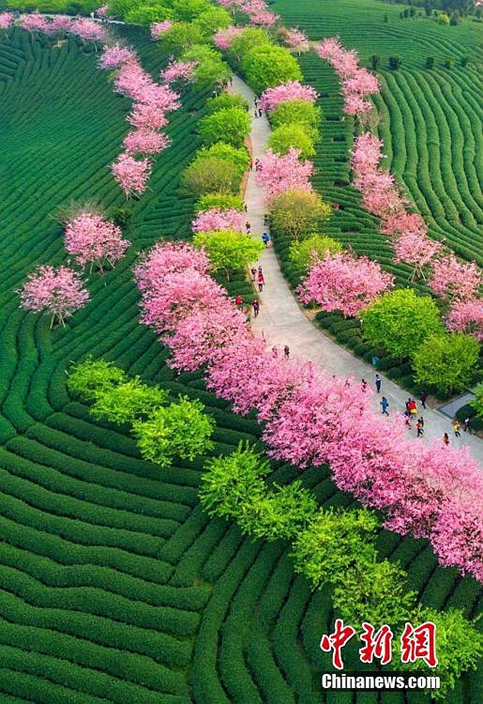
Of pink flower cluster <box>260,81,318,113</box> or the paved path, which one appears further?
pink flower cluster <box>260,81,318,113</box>

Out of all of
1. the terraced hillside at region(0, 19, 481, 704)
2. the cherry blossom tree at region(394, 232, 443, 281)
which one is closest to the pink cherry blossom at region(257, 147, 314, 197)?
the cherry blossom tree at region(394, 232, 443, 281)

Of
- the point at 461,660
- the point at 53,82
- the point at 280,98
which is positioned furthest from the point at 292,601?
the point at 53,82

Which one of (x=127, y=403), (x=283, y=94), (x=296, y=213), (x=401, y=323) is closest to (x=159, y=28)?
(x=283, y=94)

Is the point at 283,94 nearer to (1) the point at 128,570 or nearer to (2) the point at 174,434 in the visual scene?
(2) the point at 174,434

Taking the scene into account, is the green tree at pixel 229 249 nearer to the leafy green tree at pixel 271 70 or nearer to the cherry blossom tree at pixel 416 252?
the cherry blossom tree at pixel 416 252

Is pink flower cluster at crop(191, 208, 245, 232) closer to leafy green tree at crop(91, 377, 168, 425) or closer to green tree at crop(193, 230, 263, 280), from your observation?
green tree at crop(193, 230, 263, 280)
